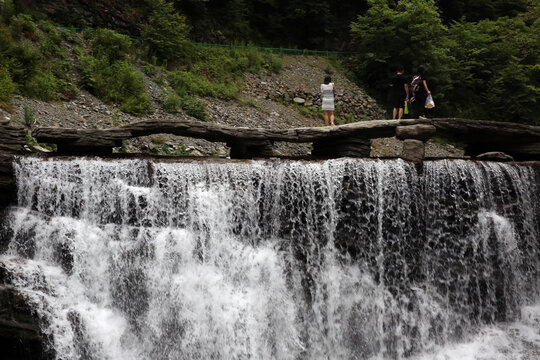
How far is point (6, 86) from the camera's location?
37.1 ft

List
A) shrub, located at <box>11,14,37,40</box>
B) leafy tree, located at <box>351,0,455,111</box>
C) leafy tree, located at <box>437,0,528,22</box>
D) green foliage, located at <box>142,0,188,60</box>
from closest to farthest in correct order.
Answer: shrub, located at <box>11,14,37,40</box>, green foliage, located at <box>142,0,188,60</box>, leafy tree, located at <box>351,0,455,111</box>, leafy tree, located at <box>437,0,528,22</box>

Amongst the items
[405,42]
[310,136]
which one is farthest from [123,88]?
[405,42]

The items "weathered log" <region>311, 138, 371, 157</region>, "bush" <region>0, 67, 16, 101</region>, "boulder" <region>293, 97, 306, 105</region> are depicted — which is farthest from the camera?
"boulder" <region>293, 97, 306, 105</region>

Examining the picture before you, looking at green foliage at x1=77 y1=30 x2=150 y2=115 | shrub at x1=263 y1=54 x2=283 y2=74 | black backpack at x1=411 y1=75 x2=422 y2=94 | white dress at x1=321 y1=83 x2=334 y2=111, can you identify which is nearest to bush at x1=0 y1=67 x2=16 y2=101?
green foliage at x1=77 y1=30 x2=150 y2=115

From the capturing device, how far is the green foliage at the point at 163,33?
56.6ft

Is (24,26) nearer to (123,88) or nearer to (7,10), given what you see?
(7,10)

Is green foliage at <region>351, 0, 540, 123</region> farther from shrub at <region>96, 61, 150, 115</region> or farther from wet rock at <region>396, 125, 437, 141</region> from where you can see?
wet rock at <region>396, 125, 437, 141</region>

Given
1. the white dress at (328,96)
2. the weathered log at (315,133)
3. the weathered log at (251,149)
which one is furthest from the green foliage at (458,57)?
the weathered log at (251,149)

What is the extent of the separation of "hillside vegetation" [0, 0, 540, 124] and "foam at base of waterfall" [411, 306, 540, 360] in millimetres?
9620

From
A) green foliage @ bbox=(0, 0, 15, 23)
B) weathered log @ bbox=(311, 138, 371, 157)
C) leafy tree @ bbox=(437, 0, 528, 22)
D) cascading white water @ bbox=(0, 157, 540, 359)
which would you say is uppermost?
leafy tree @ bbox=(437, 0, 528, 22)

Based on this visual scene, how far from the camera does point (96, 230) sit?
8086 millimetres

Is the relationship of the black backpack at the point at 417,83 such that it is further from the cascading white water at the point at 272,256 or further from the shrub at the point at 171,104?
the shrub at the point at 171,104

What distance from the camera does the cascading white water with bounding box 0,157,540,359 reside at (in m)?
7.72

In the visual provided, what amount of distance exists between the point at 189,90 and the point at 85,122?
521cm
